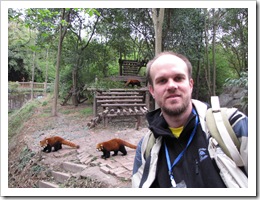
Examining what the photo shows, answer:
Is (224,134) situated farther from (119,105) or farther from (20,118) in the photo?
(20,118)

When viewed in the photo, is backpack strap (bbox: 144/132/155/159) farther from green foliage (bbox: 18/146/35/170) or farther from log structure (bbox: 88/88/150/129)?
log structure (bbox: 88/88/150/129)

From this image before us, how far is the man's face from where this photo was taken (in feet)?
2.97

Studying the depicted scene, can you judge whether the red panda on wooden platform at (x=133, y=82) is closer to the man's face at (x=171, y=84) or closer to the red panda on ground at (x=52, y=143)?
the red panda on ground at (x=52, y=143)

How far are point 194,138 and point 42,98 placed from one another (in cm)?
784

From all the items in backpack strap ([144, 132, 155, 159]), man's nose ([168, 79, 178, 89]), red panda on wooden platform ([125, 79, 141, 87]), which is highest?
red panda on wooden platform ([125, 79, 141, 87])

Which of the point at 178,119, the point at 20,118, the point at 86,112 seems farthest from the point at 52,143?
the point at 178,119

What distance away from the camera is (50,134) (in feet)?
18.2

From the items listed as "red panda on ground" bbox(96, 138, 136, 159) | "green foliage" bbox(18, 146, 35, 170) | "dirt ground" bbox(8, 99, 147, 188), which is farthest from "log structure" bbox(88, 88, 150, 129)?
"red panda on ground" bbox(96, 138, 136, 159)

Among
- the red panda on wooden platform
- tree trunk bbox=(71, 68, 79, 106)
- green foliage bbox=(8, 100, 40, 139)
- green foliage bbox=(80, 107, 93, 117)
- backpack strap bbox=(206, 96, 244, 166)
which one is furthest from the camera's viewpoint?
tree trunk bbox=(71, 68, 79, 106)

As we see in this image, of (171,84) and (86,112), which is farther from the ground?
(171,84)

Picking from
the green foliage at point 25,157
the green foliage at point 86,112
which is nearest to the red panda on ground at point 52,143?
the green foliage at point 25,157

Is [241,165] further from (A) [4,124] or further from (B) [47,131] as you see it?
(B) [47,131]

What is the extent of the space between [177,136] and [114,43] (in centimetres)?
707

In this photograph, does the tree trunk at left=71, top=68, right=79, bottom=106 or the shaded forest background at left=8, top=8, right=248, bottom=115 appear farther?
the tree trunk at left=71, top=68, right=79, bottom=106
